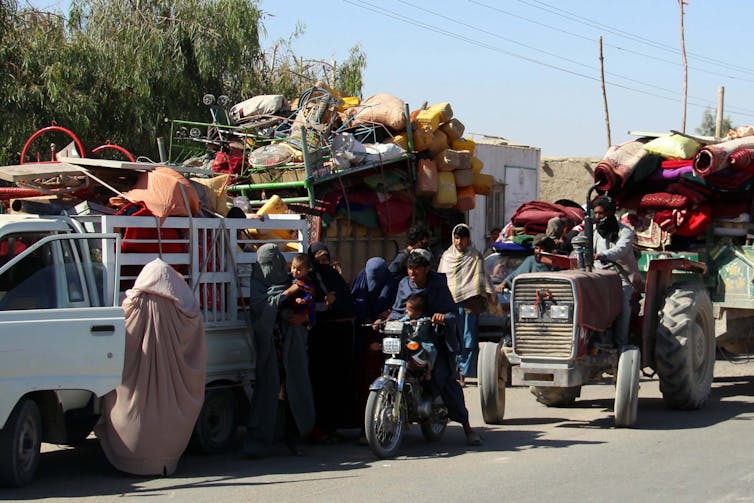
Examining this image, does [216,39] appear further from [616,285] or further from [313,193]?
[616,285]

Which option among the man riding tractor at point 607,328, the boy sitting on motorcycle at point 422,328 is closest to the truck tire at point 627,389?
the man riding tractor at point 607,328

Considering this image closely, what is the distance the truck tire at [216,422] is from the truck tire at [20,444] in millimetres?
1539

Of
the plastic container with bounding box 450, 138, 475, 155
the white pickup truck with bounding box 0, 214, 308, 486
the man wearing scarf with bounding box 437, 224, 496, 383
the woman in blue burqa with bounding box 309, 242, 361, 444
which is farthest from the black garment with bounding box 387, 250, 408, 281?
the plastic container with bounding box 450, 138, 475, 155

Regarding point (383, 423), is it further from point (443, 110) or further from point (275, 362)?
point (443, 110)

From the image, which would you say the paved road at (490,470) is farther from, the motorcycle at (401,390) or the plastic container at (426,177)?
the plastic container at (426,177)

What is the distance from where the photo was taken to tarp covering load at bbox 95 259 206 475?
779 centimetres

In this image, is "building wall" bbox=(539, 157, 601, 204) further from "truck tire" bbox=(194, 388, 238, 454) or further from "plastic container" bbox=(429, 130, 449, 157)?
"truck tire" bbox=(194, 388, 238, 454)

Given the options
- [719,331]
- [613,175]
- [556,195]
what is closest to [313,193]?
[613,175]

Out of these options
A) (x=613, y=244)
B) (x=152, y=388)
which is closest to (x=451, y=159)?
(x=613, y=244)

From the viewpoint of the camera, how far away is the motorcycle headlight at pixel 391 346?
8.73 metres

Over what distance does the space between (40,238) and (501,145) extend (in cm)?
1872

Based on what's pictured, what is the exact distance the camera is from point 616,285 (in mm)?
10531

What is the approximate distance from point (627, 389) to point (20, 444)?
5196 millimetres

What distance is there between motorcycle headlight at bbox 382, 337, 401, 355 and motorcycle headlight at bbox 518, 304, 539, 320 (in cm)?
171
